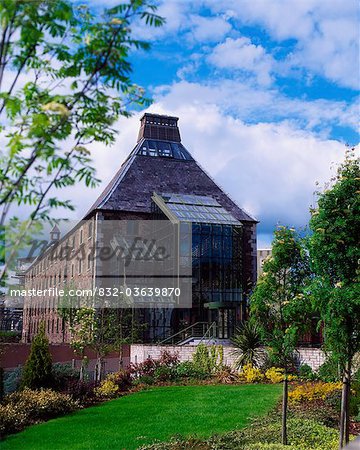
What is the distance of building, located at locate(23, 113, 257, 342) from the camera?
1312 inches

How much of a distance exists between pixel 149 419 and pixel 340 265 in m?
6.44

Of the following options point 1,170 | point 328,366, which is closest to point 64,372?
point 328,366

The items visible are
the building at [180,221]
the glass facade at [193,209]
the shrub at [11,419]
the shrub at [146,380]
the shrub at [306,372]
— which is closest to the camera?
the shrub at [11,419]

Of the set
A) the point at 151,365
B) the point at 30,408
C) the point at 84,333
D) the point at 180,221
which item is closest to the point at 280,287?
the point at 30,408

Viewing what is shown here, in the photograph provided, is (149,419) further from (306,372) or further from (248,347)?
(248,347)

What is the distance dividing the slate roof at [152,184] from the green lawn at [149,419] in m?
20.1

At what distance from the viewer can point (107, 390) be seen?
18.1m

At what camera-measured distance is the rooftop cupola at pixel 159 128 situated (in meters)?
42.6

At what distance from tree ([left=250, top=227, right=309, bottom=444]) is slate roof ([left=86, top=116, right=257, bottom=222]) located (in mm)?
24404

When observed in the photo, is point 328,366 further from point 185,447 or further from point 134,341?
point 134,341

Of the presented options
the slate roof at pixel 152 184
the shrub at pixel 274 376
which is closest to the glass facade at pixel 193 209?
the slate roof at pixel 152 184

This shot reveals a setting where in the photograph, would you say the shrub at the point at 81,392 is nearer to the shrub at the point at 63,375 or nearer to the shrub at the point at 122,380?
the shrub at the point at 63,375

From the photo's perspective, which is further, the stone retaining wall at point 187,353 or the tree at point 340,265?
the stone retaining wall at point 187,353

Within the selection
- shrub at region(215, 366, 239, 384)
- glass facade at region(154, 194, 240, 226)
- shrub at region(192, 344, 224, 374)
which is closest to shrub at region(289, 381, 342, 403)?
shrub at region(215, 366, 239, 384)
